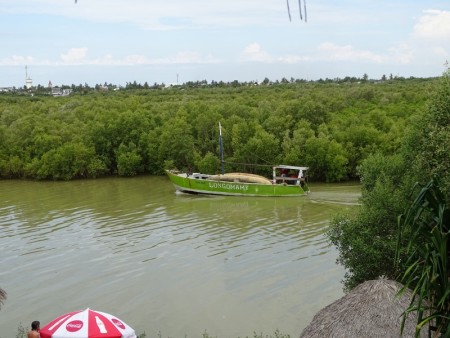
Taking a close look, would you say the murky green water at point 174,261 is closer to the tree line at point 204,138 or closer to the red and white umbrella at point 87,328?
the red and white umbrella at point 87,328

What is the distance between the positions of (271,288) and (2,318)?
28.7 ft

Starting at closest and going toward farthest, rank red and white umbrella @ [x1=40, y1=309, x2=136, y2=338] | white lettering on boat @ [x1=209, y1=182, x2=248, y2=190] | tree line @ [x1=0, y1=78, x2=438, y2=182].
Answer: red and white umbrella @ [x1=40, y1=309, x2=136, y2=338], white lettering on boat @ [x1=209, y1=182, x2=248, y2=190], tree line @ [x1=0, y1=78, x2=438, y2=182]

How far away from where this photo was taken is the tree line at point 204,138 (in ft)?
147

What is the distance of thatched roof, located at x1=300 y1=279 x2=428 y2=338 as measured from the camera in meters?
11.3

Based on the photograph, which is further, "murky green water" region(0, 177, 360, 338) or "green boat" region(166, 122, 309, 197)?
"green boat" region(166, 122, 309, 197)

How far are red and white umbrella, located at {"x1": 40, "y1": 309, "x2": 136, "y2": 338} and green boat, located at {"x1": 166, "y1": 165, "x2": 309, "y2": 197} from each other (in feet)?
92.7

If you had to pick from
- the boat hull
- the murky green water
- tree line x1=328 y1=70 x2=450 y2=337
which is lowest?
the murky green water

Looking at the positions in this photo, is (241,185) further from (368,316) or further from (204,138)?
(368,316)

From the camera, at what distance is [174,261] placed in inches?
946

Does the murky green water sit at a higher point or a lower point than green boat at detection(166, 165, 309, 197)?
lower

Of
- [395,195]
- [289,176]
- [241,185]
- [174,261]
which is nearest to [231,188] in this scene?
[241,185]

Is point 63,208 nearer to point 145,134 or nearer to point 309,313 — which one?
point 145,134

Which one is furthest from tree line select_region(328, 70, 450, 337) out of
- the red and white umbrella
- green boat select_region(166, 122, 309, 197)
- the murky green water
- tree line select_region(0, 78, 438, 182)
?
tree line select_region(0, 78, 438, 182)

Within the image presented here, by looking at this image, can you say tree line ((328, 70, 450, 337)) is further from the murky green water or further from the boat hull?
the boat hull
